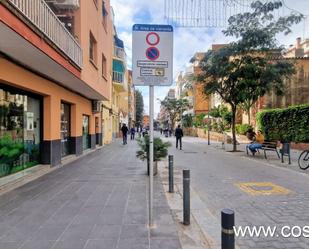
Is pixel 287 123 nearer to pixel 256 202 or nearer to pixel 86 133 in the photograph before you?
pixel 86 133

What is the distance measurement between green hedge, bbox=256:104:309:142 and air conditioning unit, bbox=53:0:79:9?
15.2 meters

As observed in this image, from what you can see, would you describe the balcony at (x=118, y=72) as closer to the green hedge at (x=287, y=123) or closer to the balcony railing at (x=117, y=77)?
the balcony railing at (x=117, y=77)

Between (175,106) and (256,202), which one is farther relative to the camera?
(175,106)

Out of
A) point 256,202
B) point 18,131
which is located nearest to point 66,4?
point 18,131

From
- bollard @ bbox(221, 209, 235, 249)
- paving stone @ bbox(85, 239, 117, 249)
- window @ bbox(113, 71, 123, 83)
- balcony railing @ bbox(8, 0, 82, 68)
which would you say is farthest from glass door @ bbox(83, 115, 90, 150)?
bollard @ bbox(221, 209, 235, 249)

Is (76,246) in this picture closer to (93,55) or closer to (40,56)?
(40,56)

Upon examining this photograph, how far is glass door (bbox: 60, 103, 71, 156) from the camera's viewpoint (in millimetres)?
15008

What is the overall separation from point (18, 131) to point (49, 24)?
11.3 feet

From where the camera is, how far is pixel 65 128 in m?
15.6

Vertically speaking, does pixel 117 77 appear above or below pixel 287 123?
above

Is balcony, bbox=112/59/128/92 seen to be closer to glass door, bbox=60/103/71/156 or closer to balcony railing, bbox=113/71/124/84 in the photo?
balcony railing, bbox=113/71/124/84

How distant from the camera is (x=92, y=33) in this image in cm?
1670

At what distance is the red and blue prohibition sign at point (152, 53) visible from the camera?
5.35 metres

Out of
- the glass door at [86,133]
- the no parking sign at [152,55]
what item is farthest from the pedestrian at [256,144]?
the no parking sign at [152,55]
